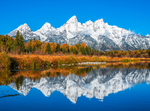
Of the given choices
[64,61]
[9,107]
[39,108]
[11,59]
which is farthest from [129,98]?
[64,61]

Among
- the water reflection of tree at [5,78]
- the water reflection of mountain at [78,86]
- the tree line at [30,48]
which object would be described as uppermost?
the tree line at [30,48]

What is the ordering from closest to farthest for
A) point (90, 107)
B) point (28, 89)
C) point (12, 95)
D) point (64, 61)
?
point (90, 107)
point (12, 95)
point (28, 89)
point (64, 61)

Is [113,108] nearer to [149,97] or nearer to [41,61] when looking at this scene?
[149,97]

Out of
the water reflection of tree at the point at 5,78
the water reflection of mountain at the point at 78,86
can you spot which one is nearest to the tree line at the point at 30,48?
the water reflection of tree at the point at 5,78

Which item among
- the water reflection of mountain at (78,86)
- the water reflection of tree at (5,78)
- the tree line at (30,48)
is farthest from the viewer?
the tree line at (30,48)

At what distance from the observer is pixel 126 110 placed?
7.71 meters

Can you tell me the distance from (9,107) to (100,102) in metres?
4.76

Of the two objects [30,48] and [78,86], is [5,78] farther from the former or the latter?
[30,48]

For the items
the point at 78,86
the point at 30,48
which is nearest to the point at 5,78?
the point at 78,86

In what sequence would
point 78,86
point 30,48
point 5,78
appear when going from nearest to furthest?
point 78,86 → point 5,78 → point 30,48

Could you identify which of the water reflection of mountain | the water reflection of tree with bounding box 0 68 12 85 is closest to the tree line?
the water reflection of tree with bounding box 0 68 12 85

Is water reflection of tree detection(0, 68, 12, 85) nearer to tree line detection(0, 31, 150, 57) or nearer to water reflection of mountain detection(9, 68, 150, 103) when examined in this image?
water reflection of mountain detection(9, 68, 150, 103)

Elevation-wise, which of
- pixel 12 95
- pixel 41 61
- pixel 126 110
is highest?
pixel 41 61

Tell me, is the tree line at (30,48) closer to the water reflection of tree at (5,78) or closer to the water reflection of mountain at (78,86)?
the water reflection of tree at (5,78)
